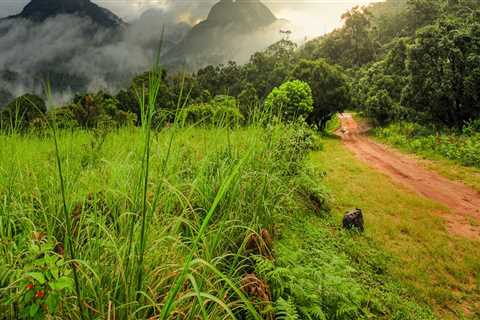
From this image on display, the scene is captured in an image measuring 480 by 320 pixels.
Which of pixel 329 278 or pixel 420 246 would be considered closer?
pixel 329 278

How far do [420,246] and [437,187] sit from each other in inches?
170

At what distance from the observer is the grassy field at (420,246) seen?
3.40 metres

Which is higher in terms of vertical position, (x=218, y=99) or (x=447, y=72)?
(x=447, y=72)

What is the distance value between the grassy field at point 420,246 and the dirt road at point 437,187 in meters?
0.33

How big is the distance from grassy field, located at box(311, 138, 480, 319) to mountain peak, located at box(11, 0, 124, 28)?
183 metres

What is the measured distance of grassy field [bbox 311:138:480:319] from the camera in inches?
134

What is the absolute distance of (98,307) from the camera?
1338 mm

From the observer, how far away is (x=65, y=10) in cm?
17575

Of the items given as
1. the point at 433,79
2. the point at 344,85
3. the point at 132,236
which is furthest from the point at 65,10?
the point at 132,236

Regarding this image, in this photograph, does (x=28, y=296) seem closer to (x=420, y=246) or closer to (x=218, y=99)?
(x=218, y=99)

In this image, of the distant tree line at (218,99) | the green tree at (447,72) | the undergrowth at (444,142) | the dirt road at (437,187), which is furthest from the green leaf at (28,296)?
the green tree at (447,72)

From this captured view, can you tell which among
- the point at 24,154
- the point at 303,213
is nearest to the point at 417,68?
the point at 303,213

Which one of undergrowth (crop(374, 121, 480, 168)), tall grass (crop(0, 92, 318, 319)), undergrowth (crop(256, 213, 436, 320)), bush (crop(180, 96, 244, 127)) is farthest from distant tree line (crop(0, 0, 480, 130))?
undergrowth (crop(256, 213, 436, 320))

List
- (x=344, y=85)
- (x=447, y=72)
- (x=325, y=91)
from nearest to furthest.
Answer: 1. (x=447, y=72)
2. (x=325, y=91)
3. (x=344, y=85)
